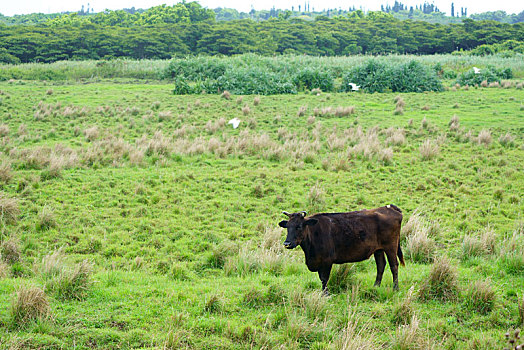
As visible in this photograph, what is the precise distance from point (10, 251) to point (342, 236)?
651 cm

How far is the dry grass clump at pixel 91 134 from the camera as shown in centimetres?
1936

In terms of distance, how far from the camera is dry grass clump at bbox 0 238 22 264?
8726 mm

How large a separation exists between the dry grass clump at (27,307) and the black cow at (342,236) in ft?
10.6

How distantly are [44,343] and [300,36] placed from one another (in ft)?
269

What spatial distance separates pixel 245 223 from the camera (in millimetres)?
11203

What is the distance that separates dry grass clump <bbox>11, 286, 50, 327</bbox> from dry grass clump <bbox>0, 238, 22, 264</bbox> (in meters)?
3.44

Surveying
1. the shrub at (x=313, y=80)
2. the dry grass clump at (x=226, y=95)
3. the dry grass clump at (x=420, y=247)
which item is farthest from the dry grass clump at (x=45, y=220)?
the shrub at (x=313, y=80)

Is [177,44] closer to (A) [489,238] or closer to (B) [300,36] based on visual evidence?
(B) [300,36]

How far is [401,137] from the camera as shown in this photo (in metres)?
18.7

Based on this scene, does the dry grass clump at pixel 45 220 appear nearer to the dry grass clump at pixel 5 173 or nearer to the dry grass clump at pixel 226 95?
the dry grass clump at pixel 5 173

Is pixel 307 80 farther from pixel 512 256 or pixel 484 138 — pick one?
pixel 512 256

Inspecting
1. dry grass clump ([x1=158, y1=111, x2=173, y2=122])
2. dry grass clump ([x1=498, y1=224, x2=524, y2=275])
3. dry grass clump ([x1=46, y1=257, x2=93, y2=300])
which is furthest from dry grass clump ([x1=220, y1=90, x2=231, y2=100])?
dry grass clump ([x1=46, y1=257, x2=93, y2=300])

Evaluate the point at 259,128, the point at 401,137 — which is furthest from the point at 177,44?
the point at 401,137

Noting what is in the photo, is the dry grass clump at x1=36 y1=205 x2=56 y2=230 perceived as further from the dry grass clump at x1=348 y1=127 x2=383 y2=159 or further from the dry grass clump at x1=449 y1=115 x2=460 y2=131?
the dry grass clump at x1=449 y1=115 x2=460 y2=131
